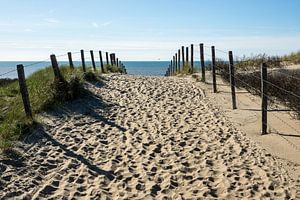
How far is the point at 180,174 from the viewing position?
741cm

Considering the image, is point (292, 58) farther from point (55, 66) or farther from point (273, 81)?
point (55, 66)

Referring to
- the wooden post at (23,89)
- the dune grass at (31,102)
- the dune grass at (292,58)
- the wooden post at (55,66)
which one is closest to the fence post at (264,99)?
the dune grass at (31,102)

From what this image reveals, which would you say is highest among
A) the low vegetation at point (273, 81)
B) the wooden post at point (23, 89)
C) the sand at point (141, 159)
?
the wooden post at point (23, 89)

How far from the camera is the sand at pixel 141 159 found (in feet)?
22.4

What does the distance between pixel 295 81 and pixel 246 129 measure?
16.8 ft

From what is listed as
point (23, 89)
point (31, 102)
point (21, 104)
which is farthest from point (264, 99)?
point (21, 104)

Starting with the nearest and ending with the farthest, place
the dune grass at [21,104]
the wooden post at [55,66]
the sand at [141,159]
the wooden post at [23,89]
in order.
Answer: the sand at [141,159]
the dune grass at [21,104]
the wooden post at [23,89]
the wooden post at [55,66]

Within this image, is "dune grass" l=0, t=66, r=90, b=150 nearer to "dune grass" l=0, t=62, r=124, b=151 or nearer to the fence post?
"dune grass" l=0, t=62, r=124, b=151

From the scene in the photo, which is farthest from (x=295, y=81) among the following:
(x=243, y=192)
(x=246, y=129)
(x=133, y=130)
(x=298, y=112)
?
(x=243, y=192)

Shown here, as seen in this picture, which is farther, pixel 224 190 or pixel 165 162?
pixel 165 162

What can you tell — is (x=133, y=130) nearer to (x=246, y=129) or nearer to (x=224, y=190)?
(x=246, y=129)

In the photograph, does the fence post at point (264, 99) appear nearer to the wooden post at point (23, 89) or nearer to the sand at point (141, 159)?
the sand at point (141, 159)

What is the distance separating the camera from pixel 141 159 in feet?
26.9

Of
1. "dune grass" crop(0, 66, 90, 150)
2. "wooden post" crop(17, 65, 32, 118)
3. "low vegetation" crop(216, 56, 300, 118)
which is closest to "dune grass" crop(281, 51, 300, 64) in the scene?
"low vegetation" crop(216, 56, 300, 118)
